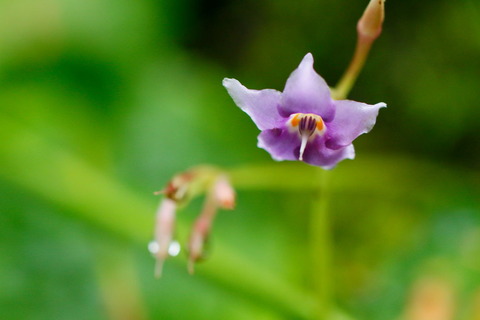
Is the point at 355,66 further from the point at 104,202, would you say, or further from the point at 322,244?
the point at 104,202

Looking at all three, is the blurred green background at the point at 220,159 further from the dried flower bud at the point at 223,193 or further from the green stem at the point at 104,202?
the dried flower bud at the point at 223,193

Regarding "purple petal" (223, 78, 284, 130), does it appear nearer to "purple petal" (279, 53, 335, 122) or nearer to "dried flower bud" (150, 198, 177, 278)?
"purple petal" (279, 53, 335, 122)

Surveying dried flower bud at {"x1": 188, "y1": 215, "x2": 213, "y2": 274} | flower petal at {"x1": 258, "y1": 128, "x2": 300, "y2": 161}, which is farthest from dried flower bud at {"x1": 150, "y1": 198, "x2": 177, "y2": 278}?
flower petal at {"x1": 258, "y1": 128, "x2": 300, "y2": 161}

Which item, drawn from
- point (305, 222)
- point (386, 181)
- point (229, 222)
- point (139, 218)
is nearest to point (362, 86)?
point (386, 181)

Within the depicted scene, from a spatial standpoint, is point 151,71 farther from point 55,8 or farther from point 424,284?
point 424,284

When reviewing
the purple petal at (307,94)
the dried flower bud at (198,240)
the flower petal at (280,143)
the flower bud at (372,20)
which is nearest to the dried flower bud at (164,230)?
the dried flower bud at (198,240)

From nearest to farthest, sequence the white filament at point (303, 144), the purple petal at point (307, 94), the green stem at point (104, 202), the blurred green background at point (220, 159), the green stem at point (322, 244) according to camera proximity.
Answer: the purple petal at point (307, 94)
the white filament at point (303, 144)
the green stem at point (322, 244)
the green stem at point (104, 202)
the blurred green background at point (220, 159)
